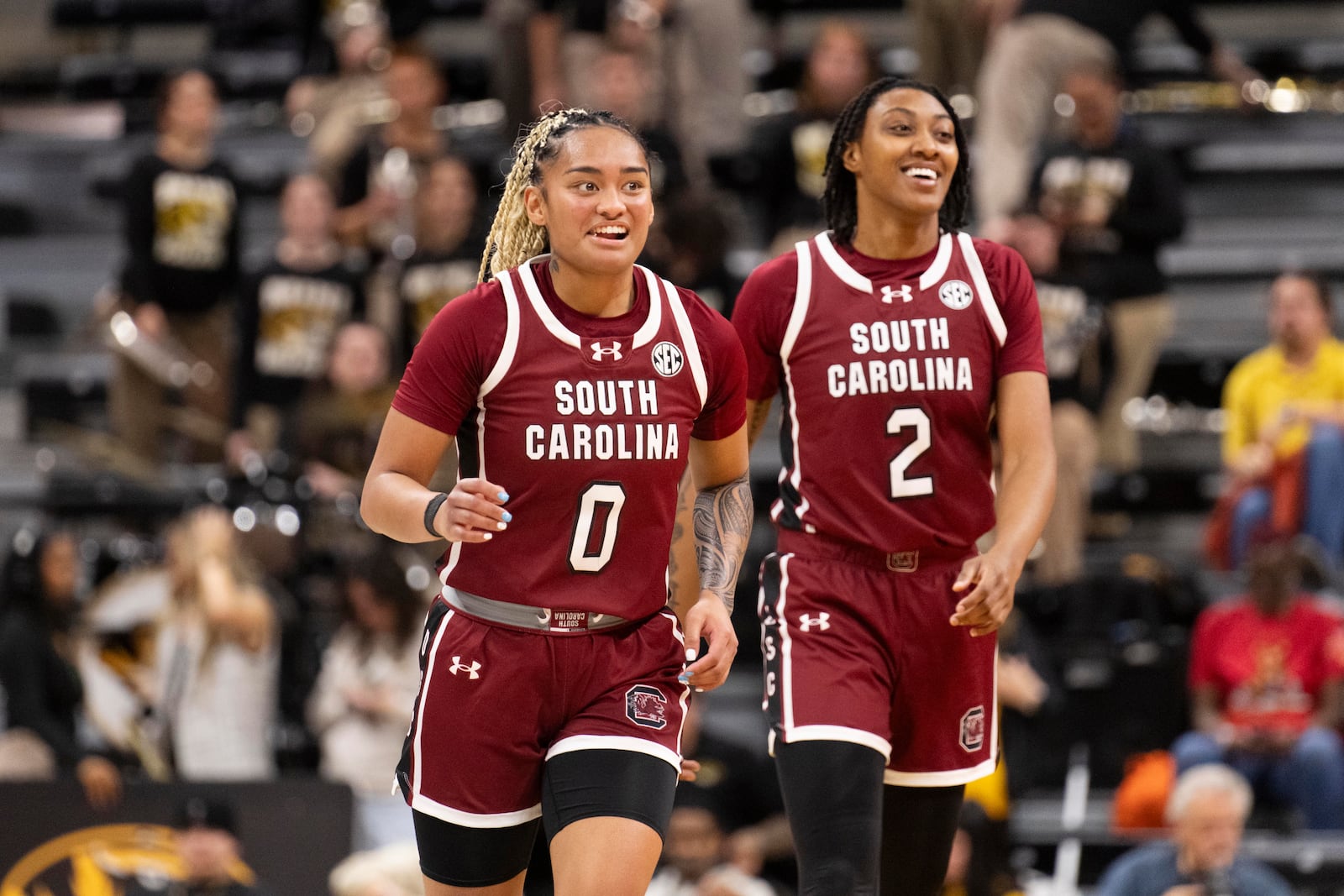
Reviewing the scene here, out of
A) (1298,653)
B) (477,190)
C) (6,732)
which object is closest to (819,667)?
(1298,653)

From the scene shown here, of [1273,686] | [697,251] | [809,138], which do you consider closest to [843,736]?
[1273,686]

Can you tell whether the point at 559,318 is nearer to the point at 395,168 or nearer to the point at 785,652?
the point at 785,652

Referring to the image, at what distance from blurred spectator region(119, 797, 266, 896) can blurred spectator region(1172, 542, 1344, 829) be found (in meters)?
3.97

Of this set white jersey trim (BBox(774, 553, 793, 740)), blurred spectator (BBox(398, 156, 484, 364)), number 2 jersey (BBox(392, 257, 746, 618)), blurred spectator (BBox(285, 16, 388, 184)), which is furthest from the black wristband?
blurred spectator (BBox(285, 16, 388, 184))

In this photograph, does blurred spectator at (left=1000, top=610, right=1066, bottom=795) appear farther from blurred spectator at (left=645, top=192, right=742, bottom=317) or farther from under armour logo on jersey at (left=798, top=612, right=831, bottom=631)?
under armour logo on jersey at (left=798, top=612, right=831, bottom=631)

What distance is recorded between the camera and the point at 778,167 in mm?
11609

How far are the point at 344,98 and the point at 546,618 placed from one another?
8998mm

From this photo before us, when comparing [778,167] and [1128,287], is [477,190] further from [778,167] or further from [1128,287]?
[1128,287]

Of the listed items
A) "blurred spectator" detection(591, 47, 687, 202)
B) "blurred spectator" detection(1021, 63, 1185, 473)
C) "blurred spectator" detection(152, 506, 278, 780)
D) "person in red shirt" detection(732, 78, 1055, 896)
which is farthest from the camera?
"blurred spectator" detection(1021, 63, 1185, 473)

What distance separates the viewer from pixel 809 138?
11.5 meters

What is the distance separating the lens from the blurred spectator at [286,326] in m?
10.5

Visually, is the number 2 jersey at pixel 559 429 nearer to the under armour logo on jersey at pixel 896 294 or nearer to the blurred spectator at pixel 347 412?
the under armour logo on jersey at pixel 896 294

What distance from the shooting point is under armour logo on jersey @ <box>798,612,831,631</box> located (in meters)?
5.08

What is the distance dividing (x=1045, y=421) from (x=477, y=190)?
7.08 metres
